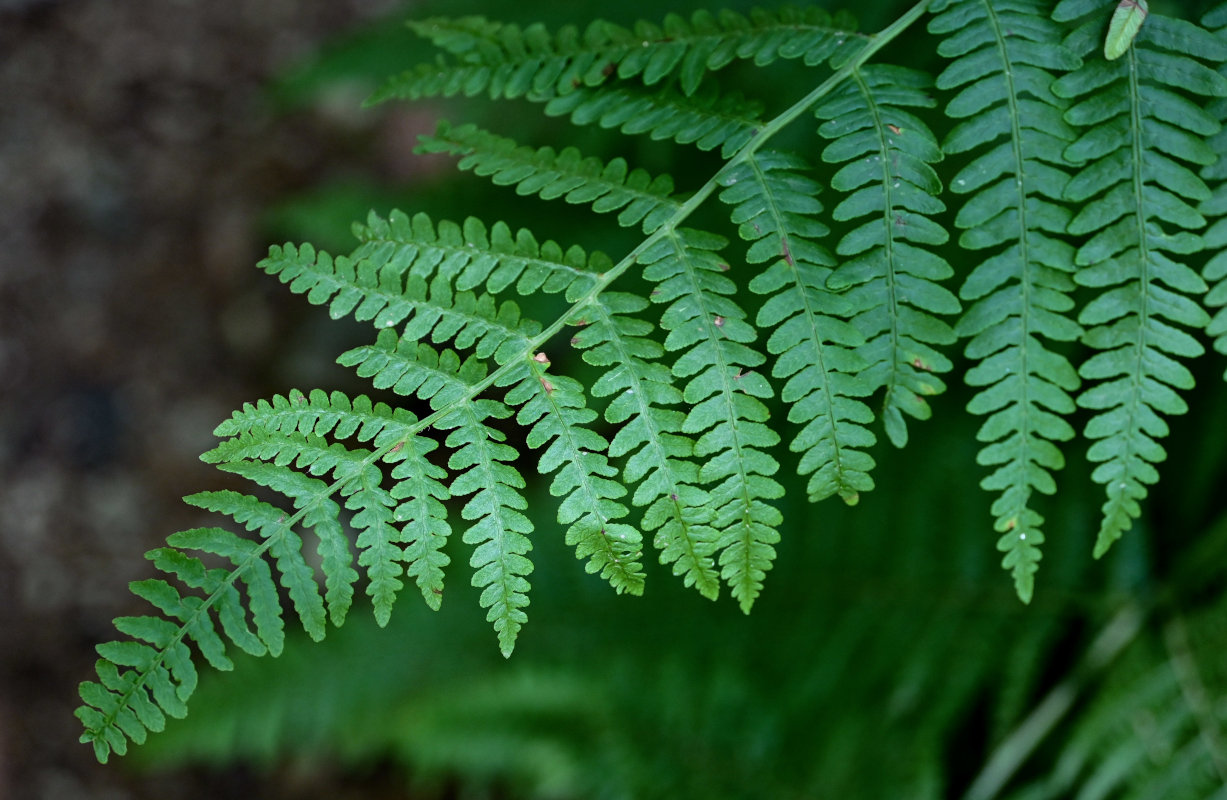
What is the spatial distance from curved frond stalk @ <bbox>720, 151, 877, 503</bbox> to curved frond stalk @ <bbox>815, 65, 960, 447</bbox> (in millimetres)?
31

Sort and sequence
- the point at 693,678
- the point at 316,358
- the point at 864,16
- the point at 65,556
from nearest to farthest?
the point at 864,16 → the point at 693,678 → the point at 65,556 → the point at 316,358

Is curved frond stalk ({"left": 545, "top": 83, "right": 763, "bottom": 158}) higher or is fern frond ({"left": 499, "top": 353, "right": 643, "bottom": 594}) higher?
curved frond stalk ({"left": 545, "top": 83, "right": 763, "bottom": 158})

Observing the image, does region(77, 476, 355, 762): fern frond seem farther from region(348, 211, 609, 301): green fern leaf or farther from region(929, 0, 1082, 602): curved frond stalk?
region(929, 0, 1082, 602): curved frond stalk

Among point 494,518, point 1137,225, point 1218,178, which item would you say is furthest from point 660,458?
point 1218,178

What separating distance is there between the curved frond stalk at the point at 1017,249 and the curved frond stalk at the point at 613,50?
9.5 inches

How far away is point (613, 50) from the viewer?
171 cm

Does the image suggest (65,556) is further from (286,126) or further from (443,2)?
(443,2)

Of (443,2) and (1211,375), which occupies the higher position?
(443,2)

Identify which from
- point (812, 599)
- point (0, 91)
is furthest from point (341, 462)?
point (0, 91)

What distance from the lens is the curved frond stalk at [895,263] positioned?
4.73 feet

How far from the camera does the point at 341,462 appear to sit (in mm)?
1456

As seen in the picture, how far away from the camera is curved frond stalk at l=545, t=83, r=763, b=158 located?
1.61m

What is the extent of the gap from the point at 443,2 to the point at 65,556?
3175mm

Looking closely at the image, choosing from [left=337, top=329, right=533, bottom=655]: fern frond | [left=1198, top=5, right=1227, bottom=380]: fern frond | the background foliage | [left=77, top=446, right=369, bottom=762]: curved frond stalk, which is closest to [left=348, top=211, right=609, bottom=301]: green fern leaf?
[left=337, top=329, right=533, bottom=655]: fern frond
